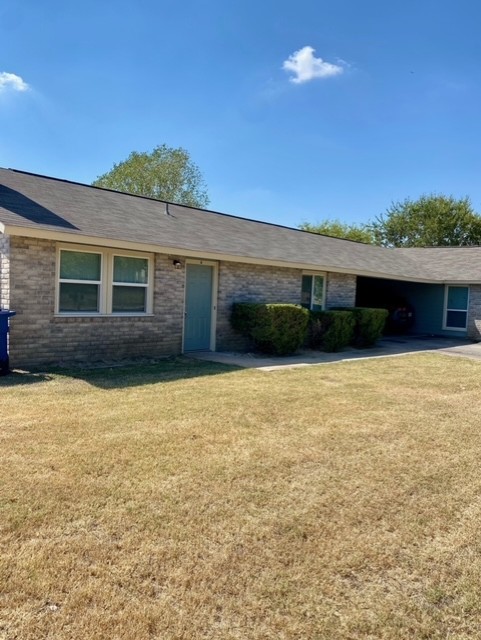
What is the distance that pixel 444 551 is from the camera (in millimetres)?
3113

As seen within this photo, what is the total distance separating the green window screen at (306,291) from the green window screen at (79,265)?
23.2 ft

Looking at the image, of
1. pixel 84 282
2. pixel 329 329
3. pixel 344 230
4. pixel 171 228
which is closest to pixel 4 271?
pixel 84 282

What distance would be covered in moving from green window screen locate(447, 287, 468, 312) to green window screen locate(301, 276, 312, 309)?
26.8ft

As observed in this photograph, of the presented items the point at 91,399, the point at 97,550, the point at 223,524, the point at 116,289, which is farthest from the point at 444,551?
the point at 116,289

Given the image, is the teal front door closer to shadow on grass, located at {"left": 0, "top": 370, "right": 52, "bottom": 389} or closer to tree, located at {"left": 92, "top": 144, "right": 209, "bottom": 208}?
shadow on grass, located at {"left": 0, "top": 370, "right": 52, "bottom": 389}

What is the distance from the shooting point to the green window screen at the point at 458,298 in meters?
19.4

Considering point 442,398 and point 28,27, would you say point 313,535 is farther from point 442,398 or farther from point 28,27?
point 28,27

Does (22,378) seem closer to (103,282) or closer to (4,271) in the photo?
(4,271)

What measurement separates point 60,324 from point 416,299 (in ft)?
54.2

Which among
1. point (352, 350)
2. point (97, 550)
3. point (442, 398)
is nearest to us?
point (97, 550)

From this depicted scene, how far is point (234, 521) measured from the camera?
3.34 meters

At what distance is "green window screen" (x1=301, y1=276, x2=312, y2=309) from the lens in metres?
14.9

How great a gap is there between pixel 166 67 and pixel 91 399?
13.1 metres

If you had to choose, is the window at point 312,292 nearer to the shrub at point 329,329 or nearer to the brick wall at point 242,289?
the brick wall at point 242,289
